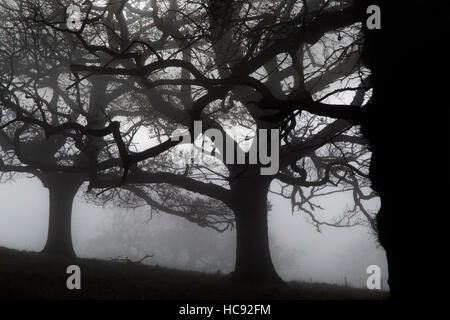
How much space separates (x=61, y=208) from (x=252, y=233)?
8.56 meters

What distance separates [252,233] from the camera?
12547mm

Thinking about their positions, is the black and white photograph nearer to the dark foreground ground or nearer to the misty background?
the dark foreground ground

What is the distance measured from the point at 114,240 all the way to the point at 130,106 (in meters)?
43.2

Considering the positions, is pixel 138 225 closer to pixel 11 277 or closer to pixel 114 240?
pixel 114 240

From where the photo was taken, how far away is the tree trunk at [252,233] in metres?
12.2

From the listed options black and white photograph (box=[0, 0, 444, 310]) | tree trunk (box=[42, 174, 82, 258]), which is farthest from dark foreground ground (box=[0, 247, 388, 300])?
tree trunk (box=[42, 174, 82, 258])

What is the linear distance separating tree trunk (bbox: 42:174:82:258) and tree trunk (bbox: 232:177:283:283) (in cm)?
733

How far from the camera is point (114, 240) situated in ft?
187

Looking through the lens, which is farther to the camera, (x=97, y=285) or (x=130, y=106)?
(x=130, y=106)

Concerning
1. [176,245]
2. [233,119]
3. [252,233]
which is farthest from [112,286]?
[176,245]

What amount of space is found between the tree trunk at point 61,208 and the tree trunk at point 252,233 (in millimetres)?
7327

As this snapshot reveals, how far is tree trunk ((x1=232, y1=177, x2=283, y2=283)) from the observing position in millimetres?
12250

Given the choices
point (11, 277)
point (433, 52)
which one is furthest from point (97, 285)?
point (433, 52)
